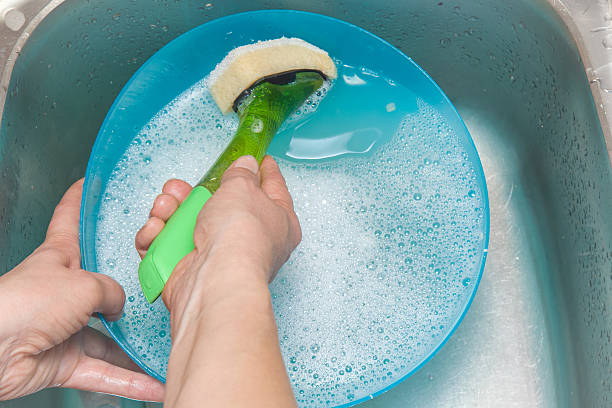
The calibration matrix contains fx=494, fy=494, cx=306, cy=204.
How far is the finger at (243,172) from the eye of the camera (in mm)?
563

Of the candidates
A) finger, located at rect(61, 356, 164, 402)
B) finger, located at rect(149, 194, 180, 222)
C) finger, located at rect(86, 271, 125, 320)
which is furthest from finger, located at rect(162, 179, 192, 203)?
finger, located at rect(61, 356, 164, 402)

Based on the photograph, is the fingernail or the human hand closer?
the human hand

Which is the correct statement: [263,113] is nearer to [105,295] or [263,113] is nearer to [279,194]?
[279,194]

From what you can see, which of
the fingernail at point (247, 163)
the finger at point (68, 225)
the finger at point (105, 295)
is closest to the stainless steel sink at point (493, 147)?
the finger at point (68, 225)

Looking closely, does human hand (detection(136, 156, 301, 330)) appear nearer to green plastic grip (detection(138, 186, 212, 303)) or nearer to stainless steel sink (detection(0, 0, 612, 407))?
green plastic grip (detection(138, 186, 212, 303))

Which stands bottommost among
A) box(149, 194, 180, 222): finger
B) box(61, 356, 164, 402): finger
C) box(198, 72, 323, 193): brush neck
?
box(61, 356, 164, 402): finger

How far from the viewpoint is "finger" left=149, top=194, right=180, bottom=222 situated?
622mm

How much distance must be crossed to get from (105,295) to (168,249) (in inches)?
4.8

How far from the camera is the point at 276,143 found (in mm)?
749

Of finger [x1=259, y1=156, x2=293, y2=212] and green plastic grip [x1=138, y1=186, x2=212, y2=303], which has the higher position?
finger [x1=259, y1=156, x2=293, y2=212]

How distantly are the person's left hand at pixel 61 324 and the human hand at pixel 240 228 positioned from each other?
3.7 inches

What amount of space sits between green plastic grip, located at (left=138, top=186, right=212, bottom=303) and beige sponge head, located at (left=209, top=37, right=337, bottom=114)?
21cm

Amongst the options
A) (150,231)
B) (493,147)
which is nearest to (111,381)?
(150,231)

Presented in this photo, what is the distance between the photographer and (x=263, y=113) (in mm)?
698
